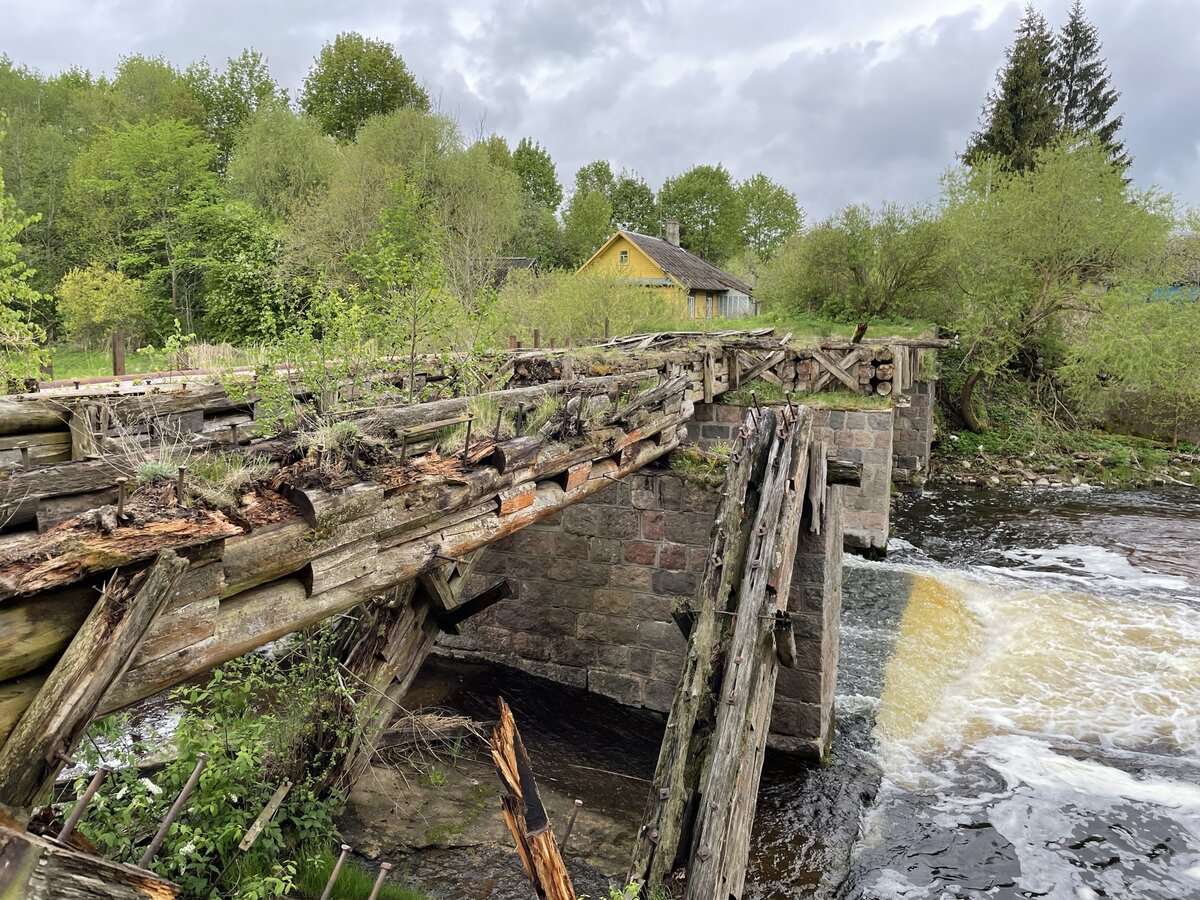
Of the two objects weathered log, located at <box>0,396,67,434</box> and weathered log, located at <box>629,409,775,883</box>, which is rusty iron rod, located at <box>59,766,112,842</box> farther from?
weathered log, located at <box>629,409,775,883</box>

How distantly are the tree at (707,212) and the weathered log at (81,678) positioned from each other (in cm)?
6768

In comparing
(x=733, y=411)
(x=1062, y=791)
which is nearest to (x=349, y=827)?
(x=1062, y=791)

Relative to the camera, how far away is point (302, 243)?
82.4 feet

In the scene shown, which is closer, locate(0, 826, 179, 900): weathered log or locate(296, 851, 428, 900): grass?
locate(0, 826, 179, 900): weathered log

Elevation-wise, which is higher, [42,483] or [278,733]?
[42,483]

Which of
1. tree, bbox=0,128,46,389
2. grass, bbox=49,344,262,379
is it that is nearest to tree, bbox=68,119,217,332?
grass, bbox=49,344,262,379

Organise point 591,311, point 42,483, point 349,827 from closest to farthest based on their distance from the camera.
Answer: point 42,483
point 349,827
point 591,311

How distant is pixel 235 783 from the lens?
4789mm

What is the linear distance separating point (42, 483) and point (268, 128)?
33509 mm

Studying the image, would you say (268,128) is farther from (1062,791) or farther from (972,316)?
(1062,791)

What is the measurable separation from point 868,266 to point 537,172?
39.7 metres

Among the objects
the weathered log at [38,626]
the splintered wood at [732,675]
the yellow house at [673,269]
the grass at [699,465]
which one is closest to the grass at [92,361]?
the grass at [699,465]

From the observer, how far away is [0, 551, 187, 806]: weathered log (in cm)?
230

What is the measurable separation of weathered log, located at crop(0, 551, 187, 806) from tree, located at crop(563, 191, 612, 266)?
51247 mm
